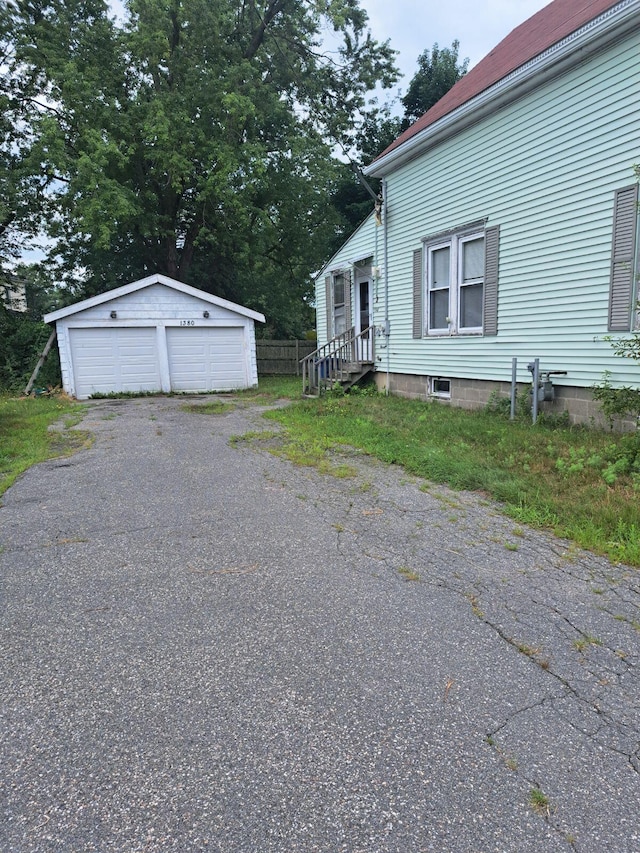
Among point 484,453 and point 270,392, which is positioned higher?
point 484,453

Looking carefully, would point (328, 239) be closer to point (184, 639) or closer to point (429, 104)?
point (429, 104)

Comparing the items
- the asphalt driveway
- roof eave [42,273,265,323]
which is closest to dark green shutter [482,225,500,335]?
the asphalt driveway

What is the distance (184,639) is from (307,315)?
26912 mm

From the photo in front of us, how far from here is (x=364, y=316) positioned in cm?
1276

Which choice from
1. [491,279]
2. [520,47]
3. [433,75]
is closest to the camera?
[491,279]

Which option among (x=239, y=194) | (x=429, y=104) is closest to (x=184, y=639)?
(x=239, y=194)

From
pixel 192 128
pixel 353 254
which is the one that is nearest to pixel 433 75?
pixel 192 128

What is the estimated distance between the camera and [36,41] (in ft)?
54.7

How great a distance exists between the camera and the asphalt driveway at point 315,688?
4.83 ft

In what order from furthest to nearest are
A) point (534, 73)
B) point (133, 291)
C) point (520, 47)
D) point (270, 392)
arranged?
point (270, 392), point (133, 291), point (520, 47), point (534, 73)

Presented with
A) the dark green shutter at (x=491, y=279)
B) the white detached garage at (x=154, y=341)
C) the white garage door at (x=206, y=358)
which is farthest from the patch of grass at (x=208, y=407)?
the dark green shutter at (x=491, y=279)

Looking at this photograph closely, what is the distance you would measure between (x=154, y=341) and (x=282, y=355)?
652cm

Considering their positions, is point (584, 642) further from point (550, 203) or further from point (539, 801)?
point (550, 203)

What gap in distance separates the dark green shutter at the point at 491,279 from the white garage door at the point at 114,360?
10.1 meters
